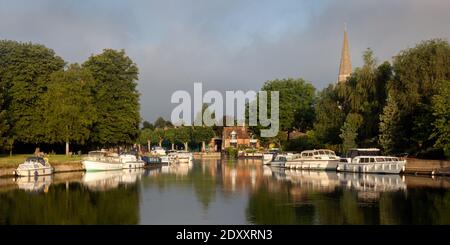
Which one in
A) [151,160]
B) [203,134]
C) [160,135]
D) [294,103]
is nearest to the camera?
[151,160]

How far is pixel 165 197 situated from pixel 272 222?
531 inches

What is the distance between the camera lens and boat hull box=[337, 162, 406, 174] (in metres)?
58.5

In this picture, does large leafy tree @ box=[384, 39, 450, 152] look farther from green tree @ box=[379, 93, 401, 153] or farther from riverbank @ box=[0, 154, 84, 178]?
riverbank @ box=[0, 154, 84, 178]

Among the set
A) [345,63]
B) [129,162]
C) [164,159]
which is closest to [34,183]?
[129,162]

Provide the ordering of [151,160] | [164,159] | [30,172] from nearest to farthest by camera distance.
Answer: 1. [30,172]
2. [151,160]
3. [164,159]

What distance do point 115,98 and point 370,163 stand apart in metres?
41.8

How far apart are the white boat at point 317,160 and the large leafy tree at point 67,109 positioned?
28.1 m

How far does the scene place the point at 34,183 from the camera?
5103 centimetres

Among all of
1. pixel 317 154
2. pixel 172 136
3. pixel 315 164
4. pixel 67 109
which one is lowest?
pixel 315 164

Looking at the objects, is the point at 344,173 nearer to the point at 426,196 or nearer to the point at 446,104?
the point at 446,104

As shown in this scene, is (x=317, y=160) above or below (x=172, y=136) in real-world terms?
below

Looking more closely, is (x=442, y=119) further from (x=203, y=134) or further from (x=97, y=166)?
(x=203, y=134)

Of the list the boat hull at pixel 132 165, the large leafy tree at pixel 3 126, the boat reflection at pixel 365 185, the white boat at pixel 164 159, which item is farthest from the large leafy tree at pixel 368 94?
the large leafy tree at pixel 3 126
